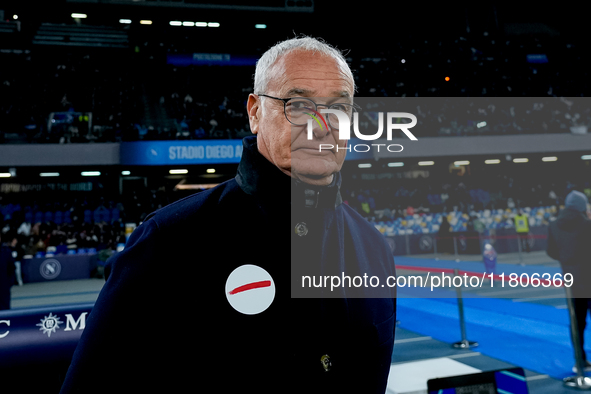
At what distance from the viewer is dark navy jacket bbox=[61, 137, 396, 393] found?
Answer: 3.48 feet

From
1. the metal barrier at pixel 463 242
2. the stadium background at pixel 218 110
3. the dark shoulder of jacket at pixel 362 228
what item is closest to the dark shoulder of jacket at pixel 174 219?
the dark shoulder of jacket at pixel 362 228

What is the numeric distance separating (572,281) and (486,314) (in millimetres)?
2748

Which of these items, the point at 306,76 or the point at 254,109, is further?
the point at 254,109

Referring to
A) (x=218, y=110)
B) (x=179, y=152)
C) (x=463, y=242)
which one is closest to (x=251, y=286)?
(x=463, y=242)

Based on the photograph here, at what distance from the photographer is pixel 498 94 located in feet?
73.7

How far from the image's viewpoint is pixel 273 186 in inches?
48.1

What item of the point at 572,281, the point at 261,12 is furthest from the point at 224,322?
the point at 261,12

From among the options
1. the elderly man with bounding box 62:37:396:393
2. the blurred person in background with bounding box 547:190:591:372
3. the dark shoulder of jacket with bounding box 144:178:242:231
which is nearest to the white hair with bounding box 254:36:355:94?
the elderly man with bounding box 62:37:396:393

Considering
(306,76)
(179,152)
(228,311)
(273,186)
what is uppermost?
(179,152)

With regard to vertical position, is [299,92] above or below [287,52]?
below

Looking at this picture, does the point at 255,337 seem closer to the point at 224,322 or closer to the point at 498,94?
the point at 224,322

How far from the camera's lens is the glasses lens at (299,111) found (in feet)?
3.93

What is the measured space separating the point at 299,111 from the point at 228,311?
56 centimetres

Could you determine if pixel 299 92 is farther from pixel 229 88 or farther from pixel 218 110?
pixel 229 88
